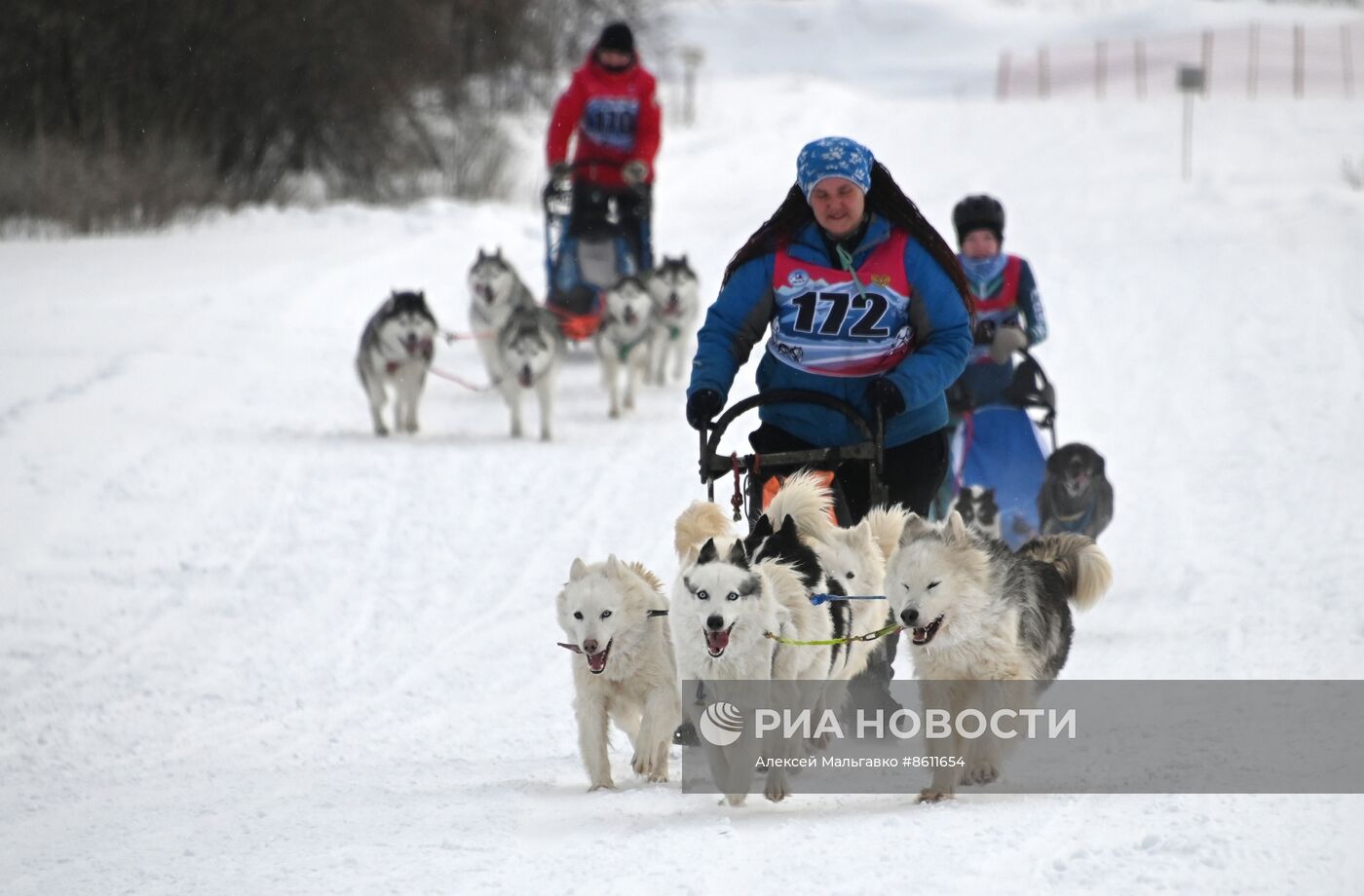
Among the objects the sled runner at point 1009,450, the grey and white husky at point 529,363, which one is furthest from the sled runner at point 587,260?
the sled runner at point 1009,450

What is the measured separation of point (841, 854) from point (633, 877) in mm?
488

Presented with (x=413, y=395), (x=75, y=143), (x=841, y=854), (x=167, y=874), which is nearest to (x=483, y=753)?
(x=167, y=874)

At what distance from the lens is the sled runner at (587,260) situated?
44.0 feet

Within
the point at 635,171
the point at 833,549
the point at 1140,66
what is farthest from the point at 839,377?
the point at 1140,66

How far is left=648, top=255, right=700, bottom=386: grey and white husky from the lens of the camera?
12906 millimetres

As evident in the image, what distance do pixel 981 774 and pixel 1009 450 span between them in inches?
128

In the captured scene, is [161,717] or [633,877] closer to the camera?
[633,877]

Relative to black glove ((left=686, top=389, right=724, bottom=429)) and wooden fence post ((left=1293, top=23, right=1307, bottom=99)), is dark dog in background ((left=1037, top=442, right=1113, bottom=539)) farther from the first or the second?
wooden fence post ((left=1293, top=23, right=1307, bottom=99))

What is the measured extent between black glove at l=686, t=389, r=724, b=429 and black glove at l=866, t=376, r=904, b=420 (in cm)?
48

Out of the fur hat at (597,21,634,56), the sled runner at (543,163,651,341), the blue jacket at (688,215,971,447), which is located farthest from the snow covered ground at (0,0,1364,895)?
the fur hat at (597,21,634,56)

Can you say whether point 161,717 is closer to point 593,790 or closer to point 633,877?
point 593,790

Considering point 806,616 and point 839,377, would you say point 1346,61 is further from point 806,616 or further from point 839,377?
point 806,616

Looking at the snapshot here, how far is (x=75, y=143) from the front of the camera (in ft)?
62.0

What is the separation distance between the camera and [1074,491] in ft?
24.0
